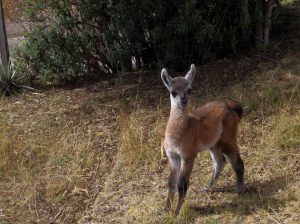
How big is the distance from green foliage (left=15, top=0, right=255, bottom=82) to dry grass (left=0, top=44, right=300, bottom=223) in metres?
0.49

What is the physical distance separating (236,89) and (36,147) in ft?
9.44

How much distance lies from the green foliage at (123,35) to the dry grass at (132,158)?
49cm

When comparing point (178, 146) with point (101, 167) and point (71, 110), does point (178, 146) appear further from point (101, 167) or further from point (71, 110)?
point (71, 110)

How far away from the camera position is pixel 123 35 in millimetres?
8609

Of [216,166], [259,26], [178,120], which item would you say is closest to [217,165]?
[216,166]

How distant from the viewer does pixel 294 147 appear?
6.51m

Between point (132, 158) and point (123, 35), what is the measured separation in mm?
2586

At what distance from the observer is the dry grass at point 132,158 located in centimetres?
577

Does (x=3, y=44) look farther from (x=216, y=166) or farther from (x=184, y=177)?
(x=184, y=177)

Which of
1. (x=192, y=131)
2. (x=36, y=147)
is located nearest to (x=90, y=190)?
(x=36, y=147)

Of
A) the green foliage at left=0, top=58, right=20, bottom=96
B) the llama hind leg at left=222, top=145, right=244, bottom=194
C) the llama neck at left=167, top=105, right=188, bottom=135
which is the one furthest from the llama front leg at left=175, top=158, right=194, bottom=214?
the green foliage at left=0, top=58, right=20, bottom=96

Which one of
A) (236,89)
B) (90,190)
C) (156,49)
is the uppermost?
(156,49)

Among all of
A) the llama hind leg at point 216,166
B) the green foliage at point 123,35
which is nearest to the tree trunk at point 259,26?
the green foliage at point 123,35

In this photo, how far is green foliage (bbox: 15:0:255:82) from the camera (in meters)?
8.28
